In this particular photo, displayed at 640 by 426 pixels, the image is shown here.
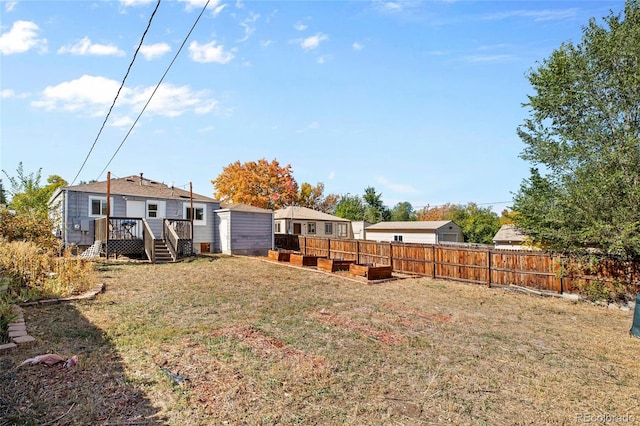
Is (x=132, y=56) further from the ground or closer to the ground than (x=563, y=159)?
further from the ground

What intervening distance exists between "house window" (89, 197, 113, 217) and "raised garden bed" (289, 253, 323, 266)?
9.86 meters

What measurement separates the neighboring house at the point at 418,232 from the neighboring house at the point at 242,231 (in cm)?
1749

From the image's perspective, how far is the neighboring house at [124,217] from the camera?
1529 centimetres

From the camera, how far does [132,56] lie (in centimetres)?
751

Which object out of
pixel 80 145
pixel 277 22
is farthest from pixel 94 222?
pixel 277 22

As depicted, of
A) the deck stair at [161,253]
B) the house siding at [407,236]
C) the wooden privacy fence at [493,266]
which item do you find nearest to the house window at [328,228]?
the house siding at [407,236]

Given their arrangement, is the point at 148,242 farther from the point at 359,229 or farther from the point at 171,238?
the point at 359,229

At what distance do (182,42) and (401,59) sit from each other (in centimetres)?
729

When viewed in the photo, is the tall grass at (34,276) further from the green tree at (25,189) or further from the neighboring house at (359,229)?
the neighboring house at (359,229)

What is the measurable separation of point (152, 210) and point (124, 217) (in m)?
2.26

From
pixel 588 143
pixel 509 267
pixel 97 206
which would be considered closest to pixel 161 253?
pixel 97 206

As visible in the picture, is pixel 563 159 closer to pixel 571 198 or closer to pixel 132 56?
pixel 571 198

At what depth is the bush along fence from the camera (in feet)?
33.1

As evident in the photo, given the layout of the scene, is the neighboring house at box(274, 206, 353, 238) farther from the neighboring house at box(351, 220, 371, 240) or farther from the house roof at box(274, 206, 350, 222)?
the neighboring house at box(351, 220, 371, 240)
